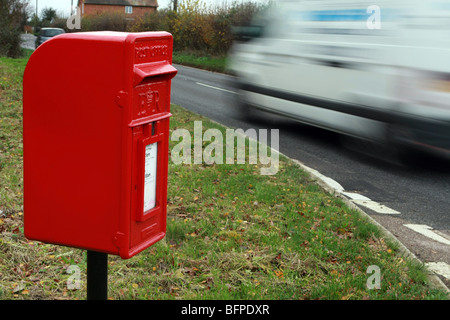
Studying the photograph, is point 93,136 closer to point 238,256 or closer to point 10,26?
point 238,256

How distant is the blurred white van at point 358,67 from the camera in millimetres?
6730

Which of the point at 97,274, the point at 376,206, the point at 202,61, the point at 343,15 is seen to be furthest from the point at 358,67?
the point at 202,61

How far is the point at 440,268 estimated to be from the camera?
4.72m

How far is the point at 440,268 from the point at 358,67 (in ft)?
11.9

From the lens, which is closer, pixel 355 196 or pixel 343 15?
pixel 355 196

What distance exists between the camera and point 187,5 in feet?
122

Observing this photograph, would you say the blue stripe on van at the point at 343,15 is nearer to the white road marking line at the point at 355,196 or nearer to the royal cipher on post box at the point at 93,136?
the white road marking line at the point at 355,196

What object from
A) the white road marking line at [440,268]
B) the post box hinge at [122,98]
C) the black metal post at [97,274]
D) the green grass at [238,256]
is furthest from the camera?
the white road marking line at [440,268]

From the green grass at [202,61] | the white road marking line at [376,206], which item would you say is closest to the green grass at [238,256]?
the white road marking line at [376,206]

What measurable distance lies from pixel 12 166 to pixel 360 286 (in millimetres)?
4452

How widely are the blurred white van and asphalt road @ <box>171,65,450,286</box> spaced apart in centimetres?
52

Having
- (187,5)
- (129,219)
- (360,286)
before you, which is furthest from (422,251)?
(187,5)

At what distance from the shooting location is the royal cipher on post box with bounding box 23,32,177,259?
2568mm

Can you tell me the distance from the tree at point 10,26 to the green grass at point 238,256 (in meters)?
21.8
